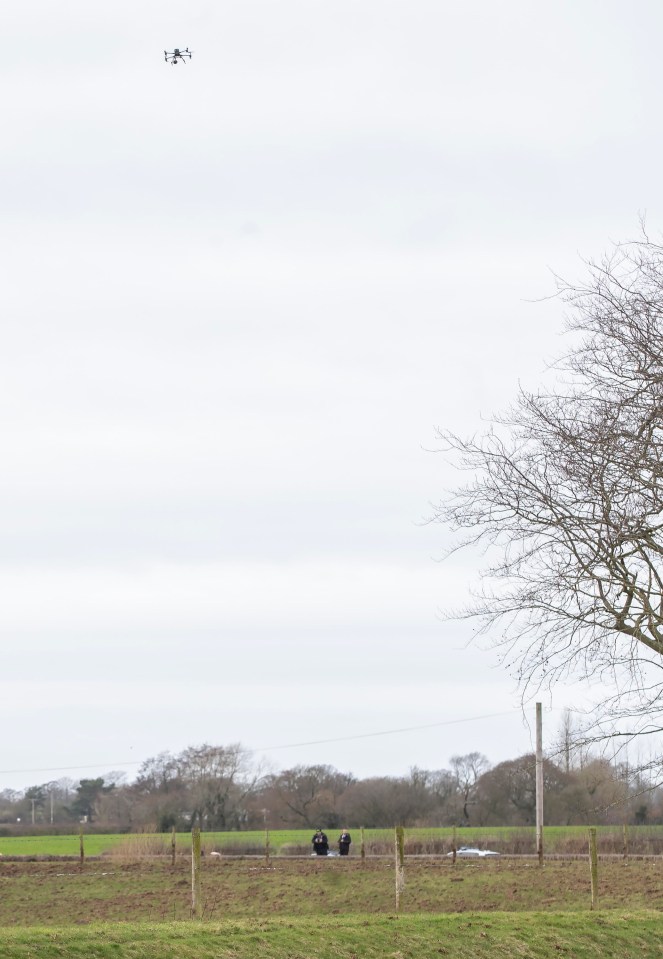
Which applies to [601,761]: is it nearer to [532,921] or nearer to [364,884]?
[532,921]

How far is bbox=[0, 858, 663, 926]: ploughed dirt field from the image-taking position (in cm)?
2719

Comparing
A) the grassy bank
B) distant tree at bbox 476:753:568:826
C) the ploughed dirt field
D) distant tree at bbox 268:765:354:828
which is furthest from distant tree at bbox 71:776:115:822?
the grassy bank

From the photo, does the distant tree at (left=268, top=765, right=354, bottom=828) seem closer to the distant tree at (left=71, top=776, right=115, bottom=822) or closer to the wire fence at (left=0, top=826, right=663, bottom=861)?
the wire fence at (left=0, top=826, right=663, bottom=861)

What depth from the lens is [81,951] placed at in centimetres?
1345

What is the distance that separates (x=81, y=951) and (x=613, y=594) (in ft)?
22.6

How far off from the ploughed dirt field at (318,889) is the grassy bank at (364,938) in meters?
4.02

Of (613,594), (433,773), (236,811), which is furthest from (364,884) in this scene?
(433,773)

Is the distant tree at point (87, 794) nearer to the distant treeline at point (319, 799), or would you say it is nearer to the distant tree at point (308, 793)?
the distant treeline at point (319, 799)

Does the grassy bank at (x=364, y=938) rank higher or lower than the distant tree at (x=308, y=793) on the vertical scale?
higher

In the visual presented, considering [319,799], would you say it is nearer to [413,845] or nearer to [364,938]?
[413,845]

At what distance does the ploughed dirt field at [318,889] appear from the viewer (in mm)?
27188

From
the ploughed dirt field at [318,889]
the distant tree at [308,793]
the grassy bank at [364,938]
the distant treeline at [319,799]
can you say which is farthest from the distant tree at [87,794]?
the grassy bank at [364,938]

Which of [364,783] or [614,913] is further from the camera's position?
[364,783]

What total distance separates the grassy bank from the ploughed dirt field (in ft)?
13.2
